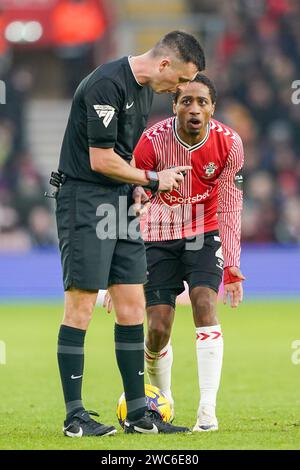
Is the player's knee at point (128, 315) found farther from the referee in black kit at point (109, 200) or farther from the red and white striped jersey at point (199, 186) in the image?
the red and white striped jersey at point (199, 186)

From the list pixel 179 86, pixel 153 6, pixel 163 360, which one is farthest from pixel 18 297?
pixel 179 86

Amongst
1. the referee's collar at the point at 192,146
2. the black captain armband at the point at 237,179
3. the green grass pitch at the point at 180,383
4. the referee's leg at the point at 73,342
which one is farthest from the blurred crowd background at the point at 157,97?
the referee's leg at the point at 73,342

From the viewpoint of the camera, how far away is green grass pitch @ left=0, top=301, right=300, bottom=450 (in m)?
6.65

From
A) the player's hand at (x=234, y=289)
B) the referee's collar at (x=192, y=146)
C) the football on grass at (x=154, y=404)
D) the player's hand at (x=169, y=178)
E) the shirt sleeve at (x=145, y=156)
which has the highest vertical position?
the referee's collar at (x=192, y=146)

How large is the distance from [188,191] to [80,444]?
205 centimetres

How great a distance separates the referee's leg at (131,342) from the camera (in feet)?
22.9

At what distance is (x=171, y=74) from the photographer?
6805mm

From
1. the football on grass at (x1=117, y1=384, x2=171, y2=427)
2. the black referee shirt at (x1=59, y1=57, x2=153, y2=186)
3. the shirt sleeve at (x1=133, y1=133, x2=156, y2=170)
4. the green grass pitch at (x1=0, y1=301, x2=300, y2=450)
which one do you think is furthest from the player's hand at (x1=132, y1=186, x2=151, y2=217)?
the green grass pitch at (x1=0, y1=301, x2=300, y2=450)

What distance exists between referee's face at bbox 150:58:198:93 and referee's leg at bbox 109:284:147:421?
1.18m

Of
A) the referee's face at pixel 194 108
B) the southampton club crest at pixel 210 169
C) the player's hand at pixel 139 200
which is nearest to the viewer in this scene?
the player's hand at pixel 139 200

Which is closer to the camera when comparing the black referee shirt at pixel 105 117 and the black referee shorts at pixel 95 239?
the black referee shirt at pixel 105 117

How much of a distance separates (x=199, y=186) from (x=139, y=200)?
875 millimetres

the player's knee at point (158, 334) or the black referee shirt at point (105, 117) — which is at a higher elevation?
the black referee shirt at point (105, 117)

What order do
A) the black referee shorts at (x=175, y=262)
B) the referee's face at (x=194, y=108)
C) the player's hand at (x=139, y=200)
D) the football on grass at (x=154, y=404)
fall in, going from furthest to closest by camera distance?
1. the black referee shorts at (x=175, y=262)
2. the referee's face at (x=194, y=108)
3. the football on grass at (x=154, y=404)
4. the player's hand at (x=139, y=200)
